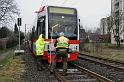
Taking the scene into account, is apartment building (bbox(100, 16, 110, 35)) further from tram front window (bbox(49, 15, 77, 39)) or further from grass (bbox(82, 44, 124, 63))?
tram front window (bbox(49, 15, 77, 39))

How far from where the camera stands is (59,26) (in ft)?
57.8

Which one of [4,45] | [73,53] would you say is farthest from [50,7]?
[4,45]

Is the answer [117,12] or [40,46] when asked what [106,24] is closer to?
[117,12]

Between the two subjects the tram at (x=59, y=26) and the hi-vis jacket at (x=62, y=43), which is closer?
the hi-vis jacket at (x=62, y=43)

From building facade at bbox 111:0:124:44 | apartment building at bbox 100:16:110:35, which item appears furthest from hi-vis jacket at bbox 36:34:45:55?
apartment building at bbox 100:16:110:35

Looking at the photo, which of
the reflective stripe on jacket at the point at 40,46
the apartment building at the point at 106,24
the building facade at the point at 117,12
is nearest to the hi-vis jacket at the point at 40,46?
the reflective stripe on jacket at the point at 40,46

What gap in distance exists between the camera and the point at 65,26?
17797 millimetres

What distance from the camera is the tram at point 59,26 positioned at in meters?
17.2

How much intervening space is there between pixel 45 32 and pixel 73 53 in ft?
6.54

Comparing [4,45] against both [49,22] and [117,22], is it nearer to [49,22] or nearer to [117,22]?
[117,22]

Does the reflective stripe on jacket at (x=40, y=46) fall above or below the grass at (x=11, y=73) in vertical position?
above

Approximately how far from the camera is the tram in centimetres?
1717

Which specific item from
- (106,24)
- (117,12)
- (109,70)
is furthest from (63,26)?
(117,12)

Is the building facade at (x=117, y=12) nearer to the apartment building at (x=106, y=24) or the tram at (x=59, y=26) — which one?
the apartment building at (x=106, y=24)
